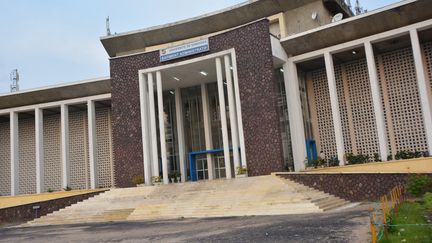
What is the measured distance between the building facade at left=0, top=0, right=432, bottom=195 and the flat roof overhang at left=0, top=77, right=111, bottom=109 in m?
0.10

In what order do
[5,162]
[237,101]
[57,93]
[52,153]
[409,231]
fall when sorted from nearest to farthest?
1. [409,231]
2. [237,101]
3. [57,93]
4. [52,153]
5. [5,162]

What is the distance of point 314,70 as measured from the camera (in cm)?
2567

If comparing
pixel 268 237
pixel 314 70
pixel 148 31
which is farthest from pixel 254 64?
pixel 268 237

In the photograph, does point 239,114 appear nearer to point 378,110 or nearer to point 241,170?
point 241,170

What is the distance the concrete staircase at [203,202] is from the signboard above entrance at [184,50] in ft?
23.8

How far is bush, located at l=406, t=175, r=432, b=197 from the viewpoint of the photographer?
609 inches

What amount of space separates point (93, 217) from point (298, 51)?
13.4m

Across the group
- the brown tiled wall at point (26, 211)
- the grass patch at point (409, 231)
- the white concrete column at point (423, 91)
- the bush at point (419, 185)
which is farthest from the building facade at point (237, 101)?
the grass patch at point (409, 231)

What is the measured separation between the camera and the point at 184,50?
2392 centimetres

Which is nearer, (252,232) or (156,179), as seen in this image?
(252,232)

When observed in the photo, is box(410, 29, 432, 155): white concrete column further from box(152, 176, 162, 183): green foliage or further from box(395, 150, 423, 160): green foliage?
box(152, 176, 162, 183): green foliage

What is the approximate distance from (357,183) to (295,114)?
6.90 m

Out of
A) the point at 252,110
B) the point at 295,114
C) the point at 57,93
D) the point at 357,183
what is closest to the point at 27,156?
the point at 57,93

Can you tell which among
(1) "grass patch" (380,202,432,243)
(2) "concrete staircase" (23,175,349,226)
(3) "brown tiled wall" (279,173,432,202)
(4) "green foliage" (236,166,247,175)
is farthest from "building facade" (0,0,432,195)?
(1) "grass patch" (380,202,432,243)
